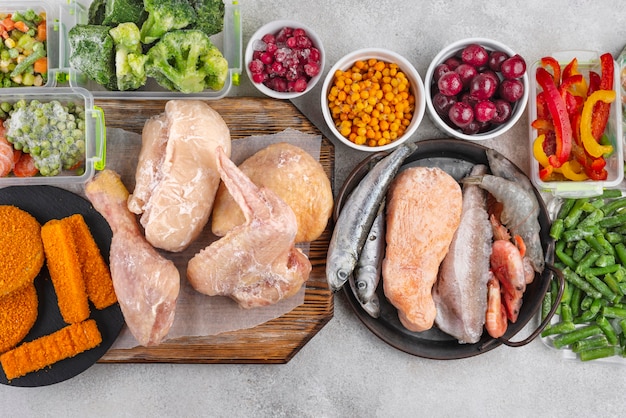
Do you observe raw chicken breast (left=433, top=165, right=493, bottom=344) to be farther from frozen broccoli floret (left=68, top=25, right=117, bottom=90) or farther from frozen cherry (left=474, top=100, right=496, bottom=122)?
frozen broccoli floret (left=68, top=25, right=117, bottom=90)

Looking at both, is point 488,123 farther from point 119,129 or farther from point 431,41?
point 119,129

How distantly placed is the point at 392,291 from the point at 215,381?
92cm

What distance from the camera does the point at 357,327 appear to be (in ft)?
8.49

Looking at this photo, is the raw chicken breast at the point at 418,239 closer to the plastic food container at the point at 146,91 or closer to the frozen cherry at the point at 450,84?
the frozen cherry at the point at 450,84

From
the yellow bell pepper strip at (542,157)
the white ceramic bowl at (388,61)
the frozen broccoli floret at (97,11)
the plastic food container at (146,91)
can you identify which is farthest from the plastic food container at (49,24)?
the yellow bell pepper strip at (542,157)

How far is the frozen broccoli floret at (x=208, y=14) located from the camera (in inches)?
87.8

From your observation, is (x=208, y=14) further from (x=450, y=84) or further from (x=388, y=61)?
(x=450, y=84)

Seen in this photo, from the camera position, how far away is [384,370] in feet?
8.54

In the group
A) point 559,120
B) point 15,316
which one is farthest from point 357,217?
point 15,316

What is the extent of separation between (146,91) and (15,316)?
1081 mm

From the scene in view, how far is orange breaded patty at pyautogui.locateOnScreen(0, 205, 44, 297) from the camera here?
2.24m

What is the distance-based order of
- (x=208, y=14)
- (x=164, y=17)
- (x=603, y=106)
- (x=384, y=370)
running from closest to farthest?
1. (x=164, y=17)
2. (x=208, y=14)
3. (x=603, y=106)
4. (x=384, y=370)

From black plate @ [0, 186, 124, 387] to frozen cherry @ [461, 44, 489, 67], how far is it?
169cm

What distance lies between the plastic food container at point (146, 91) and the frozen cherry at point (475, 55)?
0.98 metres
